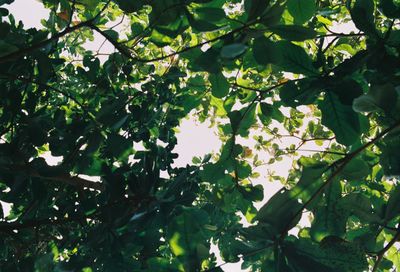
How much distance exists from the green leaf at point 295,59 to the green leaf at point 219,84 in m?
0.53

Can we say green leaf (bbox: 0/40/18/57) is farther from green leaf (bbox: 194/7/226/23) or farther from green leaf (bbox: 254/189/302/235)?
green leaf (bbox: 254/189/302/235)

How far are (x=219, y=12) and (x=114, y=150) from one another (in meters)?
0.94

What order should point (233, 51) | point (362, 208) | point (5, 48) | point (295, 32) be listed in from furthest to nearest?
point (5, 48)
point (362, 208)
point (295, 32)
point (233, 51)

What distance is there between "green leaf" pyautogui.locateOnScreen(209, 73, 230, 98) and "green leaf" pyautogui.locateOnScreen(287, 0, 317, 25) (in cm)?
49

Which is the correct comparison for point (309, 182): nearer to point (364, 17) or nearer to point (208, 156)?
point (364, 17)

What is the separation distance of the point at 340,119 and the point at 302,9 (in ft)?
1.33

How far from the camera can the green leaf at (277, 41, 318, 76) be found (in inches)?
47.0

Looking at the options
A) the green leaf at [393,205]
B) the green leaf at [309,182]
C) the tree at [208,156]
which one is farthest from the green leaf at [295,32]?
the green leaf at [393,205]

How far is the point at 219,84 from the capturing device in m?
1.73

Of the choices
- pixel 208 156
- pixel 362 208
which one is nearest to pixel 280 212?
pixel 362 208

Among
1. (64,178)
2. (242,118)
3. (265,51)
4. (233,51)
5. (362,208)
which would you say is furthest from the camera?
(64,178)

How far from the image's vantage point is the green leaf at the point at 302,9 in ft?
4.28

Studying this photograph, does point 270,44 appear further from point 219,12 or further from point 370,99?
point 370,99

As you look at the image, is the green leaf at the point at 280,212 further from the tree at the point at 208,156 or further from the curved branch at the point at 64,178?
the curved branch at the point at 64,178
